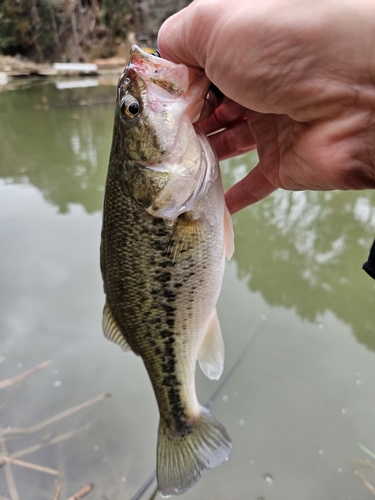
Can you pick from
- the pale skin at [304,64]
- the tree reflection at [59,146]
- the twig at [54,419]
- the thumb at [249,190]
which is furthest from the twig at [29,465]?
the tree reflection at [59,146]

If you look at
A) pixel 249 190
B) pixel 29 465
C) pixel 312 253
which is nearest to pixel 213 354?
pixel 249 190

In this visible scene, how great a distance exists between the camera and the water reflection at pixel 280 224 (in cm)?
253

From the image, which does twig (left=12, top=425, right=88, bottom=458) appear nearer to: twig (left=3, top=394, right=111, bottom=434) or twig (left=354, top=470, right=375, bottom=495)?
twig (left=3, top=394, right=111, bottom=434)

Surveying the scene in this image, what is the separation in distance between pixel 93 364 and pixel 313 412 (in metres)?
1.34

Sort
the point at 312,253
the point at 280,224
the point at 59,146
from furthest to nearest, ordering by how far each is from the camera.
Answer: the point at 59,146 → the point at 280,224 → the point at 312,253

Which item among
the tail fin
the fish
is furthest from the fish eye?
the tail fin

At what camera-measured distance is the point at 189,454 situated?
1320mm

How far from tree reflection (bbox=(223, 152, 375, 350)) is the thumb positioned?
1.11 m

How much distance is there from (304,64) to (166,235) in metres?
0.58

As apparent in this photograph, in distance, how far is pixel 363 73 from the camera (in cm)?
78

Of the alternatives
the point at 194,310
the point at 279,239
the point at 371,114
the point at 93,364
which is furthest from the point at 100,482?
the point at 279,239

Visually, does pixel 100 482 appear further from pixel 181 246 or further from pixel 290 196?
pixel 290 196

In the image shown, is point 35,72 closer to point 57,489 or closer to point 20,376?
point 20,376

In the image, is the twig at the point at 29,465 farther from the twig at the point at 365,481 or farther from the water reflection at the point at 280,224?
the water reflection at the point at 280,224
